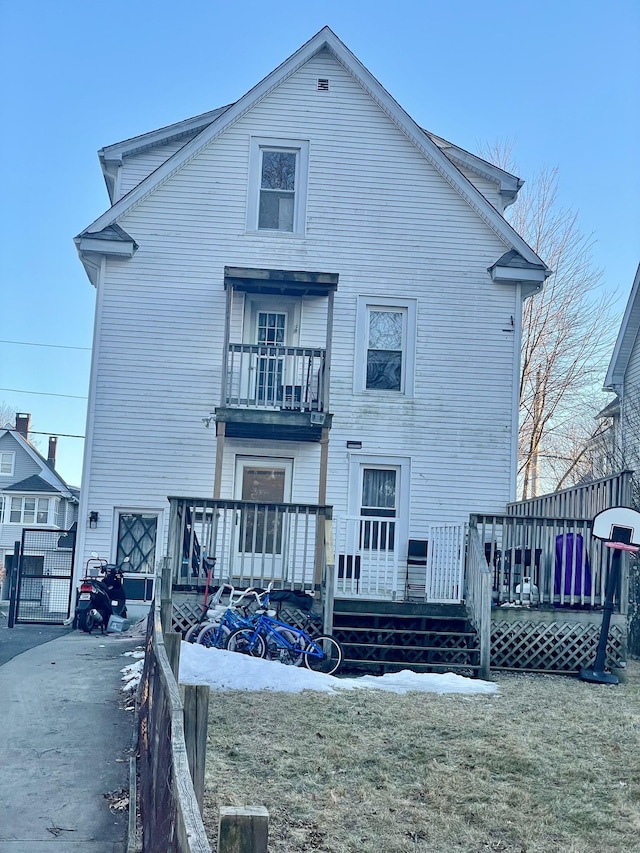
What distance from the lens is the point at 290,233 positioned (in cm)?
1714

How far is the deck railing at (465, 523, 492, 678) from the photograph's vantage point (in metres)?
11.2

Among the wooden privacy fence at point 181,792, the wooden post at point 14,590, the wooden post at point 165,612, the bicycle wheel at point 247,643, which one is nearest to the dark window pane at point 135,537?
the wooden post at point 14,590

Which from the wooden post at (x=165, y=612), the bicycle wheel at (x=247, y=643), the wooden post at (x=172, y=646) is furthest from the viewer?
the bicycle wheel at (x=247, y=643)

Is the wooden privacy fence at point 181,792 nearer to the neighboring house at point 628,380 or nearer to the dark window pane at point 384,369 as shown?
the dark window pane at point 384,369

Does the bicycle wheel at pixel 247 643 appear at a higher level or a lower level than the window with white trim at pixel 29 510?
lower

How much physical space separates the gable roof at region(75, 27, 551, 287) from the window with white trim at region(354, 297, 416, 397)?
7.11ft

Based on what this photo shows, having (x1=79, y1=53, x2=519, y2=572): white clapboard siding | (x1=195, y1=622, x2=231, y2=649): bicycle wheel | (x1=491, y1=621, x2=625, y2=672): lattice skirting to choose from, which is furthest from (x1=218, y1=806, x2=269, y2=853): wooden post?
(x1=79, y1=53, x2=519, y2=572): white clapboard siding

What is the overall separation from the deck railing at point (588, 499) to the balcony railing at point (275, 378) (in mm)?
3981

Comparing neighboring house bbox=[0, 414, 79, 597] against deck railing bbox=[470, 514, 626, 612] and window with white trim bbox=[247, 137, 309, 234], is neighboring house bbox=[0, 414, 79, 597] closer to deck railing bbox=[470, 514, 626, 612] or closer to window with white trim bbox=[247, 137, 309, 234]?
window with white trim bbox=[247, 137, 309, 234]

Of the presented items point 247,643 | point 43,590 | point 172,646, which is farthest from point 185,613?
point 43,590

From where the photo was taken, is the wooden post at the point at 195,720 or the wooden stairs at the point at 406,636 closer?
the wooden post at the point at 195,720

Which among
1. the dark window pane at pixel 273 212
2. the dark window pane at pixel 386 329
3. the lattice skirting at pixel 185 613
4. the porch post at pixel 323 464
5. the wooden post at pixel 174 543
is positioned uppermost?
the dark window pane at pixel 273 212

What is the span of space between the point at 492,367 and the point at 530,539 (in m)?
5.77

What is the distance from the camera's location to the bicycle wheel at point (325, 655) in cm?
1086
